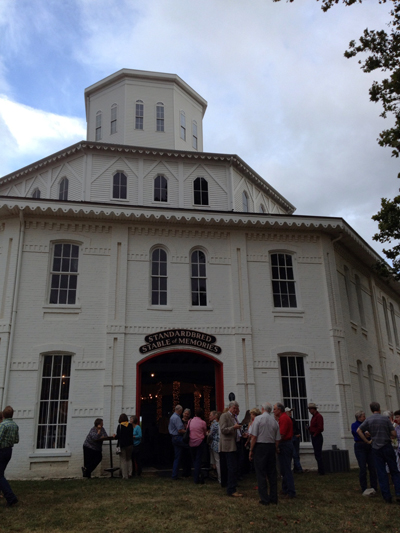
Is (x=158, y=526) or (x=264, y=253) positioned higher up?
(x=264, y=253)

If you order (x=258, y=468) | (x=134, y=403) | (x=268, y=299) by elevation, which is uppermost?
(x=268, y=299)

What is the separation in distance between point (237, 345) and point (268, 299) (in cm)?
209

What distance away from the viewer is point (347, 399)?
649 inches

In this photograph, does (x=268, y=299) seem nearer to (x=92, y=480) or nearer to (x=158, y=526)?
(x=92, y=480)

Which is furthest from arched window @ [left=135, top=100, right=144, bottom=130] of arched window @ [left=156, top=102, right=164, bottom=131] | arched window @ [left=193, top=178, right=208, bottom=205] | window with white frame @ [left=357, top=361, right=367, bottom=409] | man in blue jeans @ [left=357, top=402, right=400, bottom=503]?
man in blue jeans @ [left=357, top=402, right=400, bottom=503]

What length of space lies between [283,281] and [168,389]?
22.8ft

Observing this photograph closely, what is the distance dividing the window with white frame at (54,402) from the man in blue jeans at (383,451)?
938 centimetres

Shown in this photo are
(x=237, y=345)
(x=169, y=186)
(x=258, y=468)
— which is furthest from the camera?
(x=169, y=186)

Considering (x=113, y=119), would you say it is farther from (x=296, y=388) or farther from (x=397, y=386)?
(x=397, y=386)

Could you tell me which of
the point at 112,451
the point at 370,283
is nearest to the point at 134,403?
the point at 112,451

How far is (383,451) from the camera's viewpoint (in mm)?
9273

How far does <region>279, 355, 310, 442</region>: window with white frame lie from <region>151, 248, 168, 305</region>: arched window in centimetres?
463

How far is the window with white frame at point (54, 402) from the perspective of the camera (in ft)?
48.8

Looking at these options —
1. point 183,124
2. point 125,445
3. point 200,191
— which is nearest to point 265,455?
point 125,445
